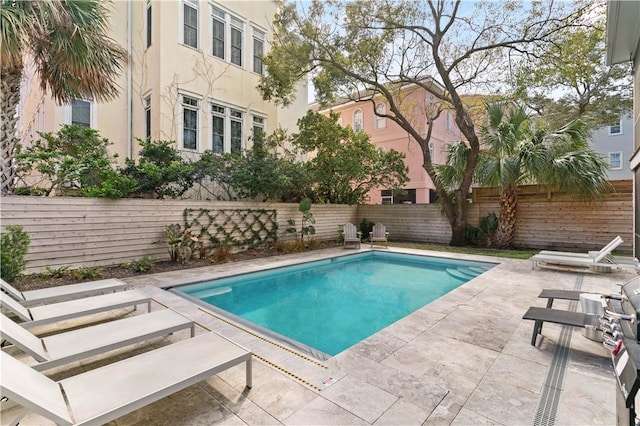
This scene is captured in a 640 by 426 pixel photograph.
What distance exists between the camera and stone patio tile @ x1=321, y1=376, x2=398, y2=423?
7.75ft

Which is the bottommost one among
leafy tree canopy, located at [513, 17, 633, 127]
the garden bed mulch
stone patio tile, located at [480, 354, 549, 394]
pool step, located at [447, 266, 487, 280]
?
pool step, located at [447, 266, 487, 280]

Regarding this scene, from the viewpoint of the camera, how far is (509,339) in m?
3.72

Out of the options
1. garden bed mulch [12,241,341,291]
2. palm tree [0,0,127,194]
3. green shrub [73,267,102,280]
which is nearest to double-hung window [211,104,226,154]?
garden bed mulch [12,241,341,291]

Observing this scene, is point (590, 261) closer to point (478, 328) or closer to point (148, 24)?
point (478, 328)

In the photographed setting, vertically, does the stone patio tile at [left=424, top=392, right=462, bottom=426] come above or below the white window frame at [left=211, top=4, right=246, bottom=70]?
below

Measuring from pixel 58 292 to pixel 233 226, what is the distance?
575 centimetres

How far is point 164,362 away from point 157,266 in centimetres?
618

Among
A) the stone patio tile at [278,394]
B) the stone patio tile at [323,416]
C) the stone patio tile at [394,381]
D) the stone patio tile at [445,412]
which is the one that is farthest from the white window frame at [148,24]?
the stone patio tile at [445,412]

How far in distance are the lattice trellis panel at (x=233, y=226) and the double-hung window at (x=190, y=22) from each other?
6387 mm

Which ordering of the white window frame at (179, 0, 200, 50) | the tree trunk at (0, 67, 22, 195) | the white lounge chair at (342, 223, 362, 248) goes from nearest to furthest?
1. the tree trunk at (0, 67, 22, 195)
2. the white window frame at (179, 0, 200, 50)
3. the white lounge chair at (342, 223, 362, 248)

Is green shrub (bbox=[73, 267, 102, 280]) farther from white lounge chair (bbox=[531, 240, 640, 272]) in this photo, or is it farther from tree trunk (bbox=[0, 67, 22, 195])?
white lounge chair (bbox=[531, 240, 640, 272])

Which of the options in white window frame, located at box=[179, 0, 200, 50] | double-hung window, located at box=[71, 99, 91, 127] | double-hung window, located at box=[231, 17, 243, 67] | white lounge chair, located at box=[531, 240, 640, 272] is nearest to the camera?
white lounge chair, located at box=[531, 240, 640, 272]

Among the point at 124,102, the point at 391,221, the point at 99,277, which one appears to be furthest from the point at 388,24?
the point at 99,277

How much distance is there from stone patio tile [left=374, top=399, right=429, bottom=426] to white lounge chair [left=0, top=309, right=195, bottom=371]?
7.20ft
